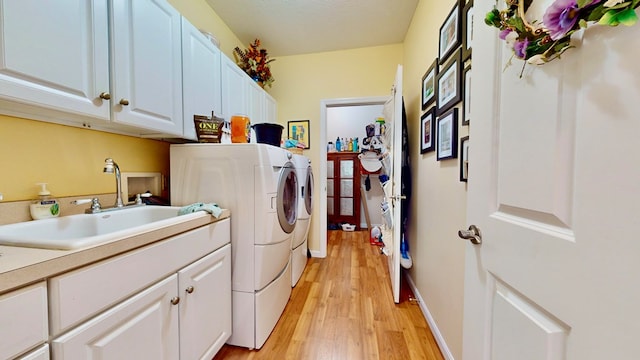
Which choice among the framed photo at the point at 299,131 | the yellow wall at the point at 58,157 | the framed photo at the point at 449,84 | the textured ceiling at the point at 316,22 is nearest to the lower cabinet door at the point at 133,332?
the yellow wall at the point at 58,157

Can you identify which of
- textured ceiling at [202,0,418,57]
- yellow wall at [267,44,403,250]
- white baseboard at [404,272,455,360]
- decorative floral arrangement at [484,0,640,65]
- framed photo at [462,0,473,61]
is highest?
textured ceiling at [202,0,418,57]

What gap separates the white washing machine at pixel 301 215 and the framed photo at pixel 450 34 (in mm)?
1290

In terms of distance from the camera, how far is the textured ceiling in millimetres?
2117

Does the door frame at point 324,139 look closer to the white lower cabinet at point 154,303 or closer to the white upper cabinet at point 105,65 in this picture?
the white upper cabinet at point 105,65

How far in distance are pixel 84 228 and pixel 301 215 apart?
56.4 inches

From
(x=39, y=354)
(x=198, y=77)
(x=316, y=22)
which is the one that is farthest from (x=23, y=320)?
(x=316, y=22)

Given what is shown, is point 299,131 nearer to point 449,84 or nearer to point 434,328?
point 449,84

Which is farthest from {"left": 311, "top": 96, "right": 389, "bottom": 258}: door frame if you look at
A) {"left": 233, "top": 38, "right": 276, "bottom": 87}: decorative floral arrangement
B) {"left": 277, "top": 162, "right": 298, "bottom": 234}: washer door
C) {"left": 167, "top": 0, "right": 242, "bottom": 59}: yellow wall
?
{"left": 167, "top": 0, "right": 242, "bottom": 59}: yellow wall

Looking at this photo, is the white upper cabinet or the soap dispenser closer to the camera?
the white upper cabinet

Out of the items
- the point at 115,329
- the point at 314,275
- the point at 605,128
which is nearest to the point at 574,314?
the point at 605,128

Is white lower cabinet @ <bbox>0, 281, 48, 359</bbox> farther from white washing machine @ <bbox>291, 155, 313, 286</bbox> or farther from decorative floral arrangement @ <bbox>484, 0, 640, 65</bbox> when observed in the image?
white washing machine @ <bbox>291, 155, 313, 286</bbox>

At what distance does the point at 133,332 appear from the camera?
82cm

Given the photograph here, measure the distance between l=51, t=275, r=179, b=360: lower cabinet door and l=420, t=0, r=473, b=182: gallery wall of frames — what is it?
153cm

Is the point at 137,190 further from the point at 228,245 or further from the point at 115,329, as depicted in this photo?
the point at 115,329
